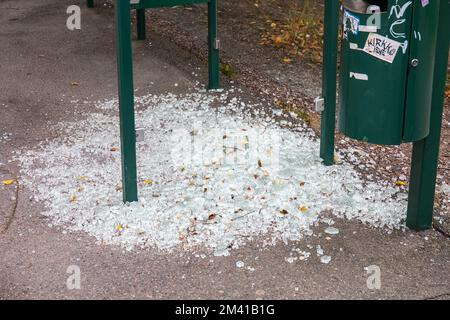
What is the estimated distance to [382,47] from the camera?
350 cm

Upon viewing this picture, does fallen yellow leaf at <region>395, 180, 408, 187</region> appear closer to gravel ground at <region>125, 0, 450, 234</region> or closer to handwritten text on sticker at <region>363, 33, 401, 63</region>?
gravel ground at <region>125, 0, 450, 234</region>

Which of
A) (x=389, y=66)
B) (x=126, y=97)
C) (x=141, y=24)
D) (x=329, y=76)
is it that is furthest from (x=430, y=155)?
(x=141, y=24)

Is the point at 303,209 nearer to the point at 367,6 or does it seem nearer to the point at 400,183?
the point at 400,183

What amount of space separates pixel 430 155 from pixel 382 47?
1.99 feet

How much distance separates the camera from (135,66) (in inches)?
250

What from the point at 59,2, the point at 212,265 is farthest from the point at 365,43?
the point at 59,2

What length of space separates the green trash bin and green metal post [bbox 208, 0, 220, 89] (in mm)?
1964

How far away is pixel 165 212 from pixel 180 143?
0.95 meters

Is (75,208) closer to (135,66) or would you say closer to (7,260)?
(7,260)

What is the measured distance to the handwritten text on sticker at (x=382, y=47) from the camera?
3469mm

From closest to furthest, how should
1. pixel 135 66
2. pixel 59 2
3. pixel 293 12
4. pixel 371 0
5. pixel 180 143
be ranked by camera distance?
1. pixel 371 0
2. pixel 180 143
3. pixel 135 66
4. pixel 293 12
5. pixel 59 2

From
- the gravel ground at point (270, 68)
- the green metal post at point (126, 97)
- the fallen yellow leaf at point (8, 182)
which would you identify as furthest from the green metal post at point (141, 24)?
the green metal post at point (126, 97)
